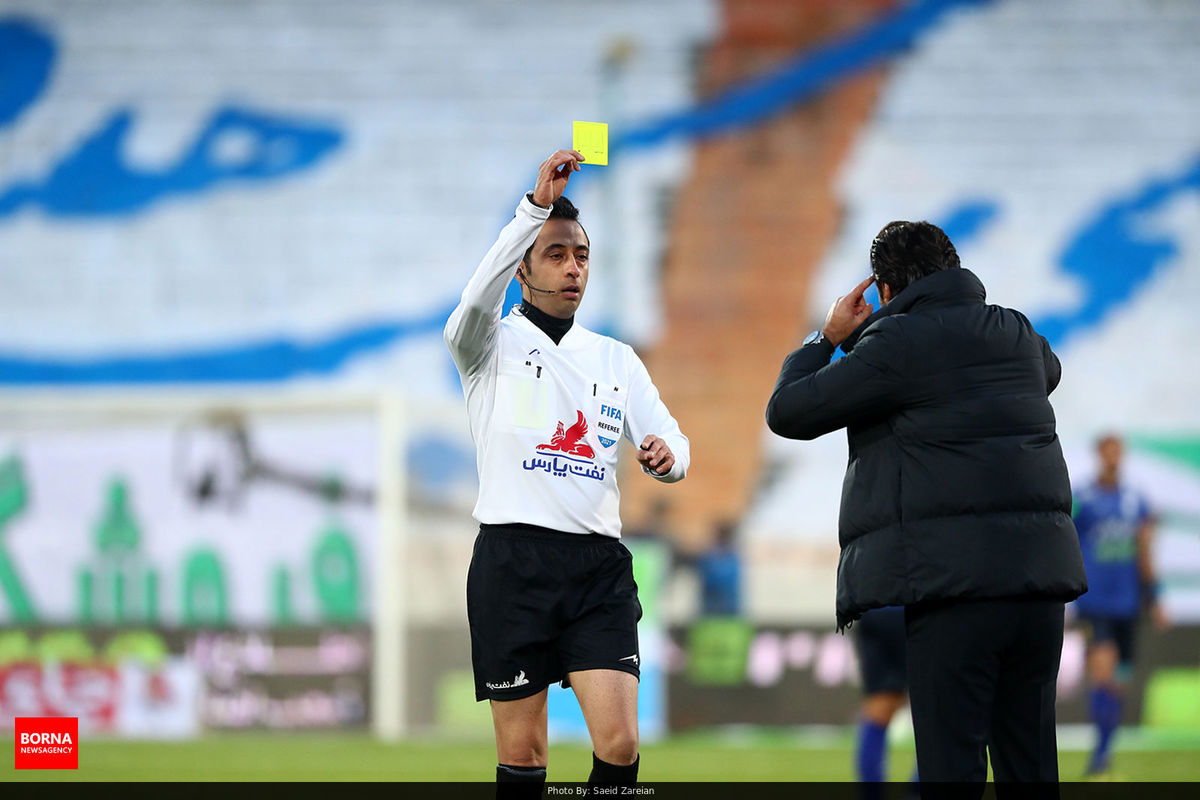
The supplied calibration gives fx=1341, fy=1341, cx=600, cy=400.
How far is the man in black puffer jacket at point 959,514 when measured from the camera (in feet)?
9.86

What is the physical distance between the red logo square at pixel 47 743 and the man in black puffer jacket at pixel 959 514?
581 centimetres

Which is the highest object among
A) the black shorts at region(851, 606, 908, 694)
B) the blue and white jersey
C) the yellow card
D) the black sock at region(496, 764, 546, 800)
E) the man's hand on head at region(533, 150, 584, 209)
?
Answer: the yellow card

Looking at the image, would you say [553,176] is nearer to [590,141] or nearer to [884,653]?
[590,141]

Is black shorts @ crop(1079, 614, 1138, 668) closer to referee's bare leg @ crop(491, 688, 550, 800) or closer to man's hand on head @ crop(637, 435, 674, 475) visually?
man's hand on head @ crop(637, 435, 674, 475)

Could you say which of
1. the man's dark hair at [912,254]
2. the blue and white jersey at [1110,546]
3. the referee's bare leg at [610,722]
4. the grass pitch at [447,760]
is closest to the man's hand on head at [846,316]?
the man's dark hair at [912,254]

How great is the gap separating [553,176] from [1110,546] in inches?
210

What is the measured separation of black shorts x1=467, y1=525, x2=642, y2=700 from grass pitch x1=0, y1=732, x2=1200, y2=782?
3489mm

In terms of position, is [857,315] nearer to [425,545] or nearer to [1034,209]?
[425,545]

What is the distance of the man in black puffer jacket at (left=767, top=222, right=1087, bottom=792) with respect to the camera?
300 cm

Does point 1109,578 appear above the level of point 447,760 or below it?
above

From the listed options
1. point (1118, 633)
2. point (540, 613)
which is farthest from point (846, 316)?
point (1118, 633)

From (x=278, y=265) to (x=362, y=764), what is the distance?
6848 mm

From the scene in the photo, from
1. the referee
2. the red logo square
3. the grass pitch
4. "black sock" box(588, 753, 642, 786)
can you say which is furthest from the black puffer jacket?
the red logo square

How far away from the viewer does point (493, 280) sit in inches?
135
